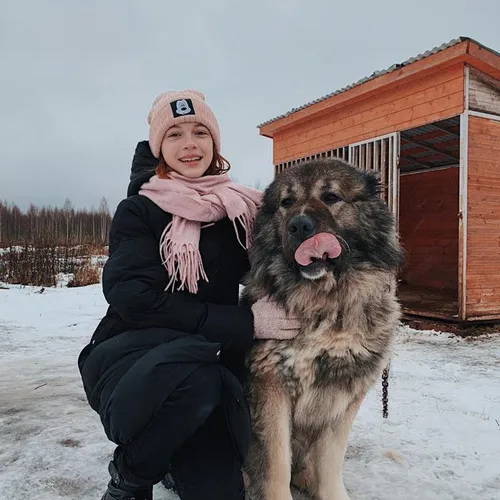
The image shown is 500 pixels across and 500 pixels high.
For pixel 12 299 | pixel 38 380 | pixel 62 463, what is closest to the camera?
pixel 62 463

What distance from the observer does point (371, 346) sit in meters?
1.84

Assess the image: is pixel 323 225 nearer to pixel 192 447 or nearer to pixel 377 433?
pixel 192 447

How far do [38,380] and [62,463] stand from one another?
5.16 ft

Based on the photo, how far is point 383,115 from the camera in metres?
6.68

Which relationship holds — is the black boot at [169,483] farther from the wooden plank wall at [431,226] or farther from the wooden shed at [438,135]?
the wooden plank wall at [431,226]

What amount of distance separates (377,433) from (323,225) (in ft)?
4.61

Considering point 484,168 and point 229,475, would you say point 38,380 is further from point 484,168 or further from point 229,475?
point 484,168

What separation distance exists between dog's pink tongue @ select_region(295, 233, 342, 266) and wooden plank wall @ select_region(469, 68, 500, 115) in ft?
15.8

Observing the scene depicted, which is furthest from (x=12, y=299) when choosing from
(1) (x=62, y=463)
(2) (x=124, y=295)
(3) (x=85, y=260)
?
(2) (x=124, y=295)

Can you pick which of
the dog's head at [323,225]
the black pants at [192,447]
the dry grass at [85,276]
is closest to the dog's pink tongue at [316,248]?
the dog's head at [323,225]

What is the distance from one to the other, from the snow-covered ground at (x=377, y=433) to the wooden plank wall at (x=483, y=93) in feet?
10.2

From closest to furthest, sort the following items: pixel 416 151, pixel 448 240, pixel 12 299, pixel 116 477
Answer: pixel 116 477 < pixel 12 299 < pixel 416 151 < pixel 448 240

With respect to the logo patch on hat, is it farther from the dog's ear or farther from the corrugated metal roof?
the corrugated metal roof

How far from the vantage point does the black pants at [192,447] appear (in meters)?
1.50
